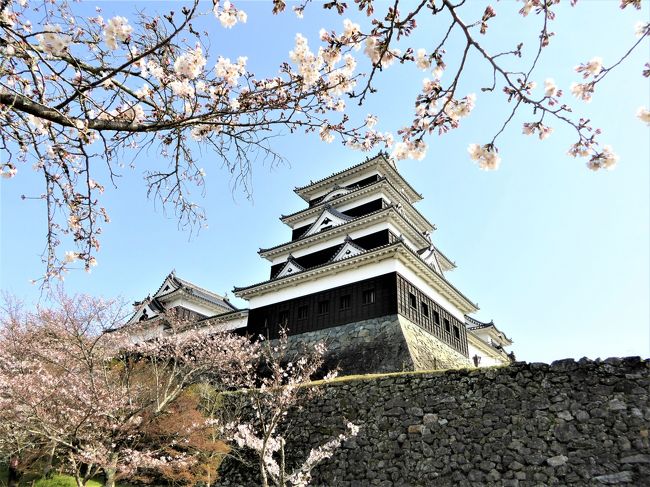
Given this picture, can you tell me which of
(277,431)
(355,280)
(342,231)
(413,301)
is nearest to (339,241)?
(342,231)

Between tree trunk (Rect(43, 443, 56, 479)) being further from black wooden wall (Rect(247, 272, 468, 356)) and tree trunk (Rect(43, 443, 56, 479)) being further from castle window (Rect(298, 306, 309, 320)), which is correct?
castle window (Rect(298, 306, 309, 320))

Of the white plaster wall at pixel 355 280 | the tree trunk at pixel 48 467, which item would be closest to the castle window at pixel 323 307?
the white plaster wall at pixel 355 280

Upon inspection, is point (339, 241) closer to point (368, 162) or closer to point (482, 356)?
point (368, 162)

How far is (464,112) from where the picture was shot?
3.88 m

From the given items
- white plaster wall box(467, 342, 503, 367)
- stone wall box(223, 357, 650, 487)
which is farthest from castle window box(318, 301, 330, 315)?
white plaster wall box(467, 342, 503, 367)

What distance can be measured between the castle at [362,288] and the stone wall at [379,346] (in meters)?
0.04

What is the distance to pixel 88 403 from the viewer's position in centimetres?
993

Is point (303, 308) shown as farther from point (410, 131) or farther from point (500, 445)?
point (410, 131)

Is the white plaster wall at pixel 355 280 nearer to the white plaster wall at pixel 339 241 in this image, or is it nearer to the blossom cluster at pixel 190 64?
the white plaster wall at pixel 339 241

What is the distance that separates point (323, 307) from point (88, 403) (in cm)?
975

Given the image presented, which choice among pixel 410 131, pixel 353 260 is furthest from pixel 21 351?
pixel 410 131

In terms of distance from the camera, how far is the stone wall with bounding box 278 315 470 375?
14430mm

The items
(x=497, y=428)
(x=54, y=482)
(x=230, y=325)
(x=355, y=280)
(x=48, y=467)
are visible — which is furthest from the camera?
(x=230, y=325)

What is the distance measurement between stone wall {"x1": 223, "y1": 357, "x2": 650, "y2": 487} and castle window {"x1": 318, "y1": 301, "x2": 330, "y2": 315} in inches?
247
